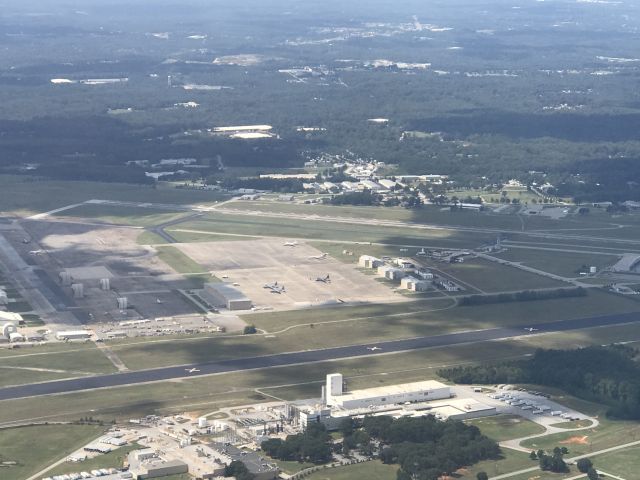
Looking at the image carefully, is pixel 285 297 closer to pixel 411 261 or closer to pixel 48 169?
pixel 411 261

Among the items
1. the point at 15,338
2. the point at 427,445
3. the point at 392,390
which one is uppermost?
the point at 427,445

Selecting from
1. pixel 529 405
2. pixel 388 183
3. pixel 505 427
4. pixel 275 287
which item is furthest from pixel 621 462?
pixel 388 183

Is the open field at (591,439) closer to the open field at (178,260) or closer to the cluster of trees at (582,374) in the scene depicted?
the cluster of trees at (582,374)

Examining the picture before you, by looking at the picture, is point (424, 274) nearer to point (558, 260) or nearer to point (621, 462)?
point (558, 260)

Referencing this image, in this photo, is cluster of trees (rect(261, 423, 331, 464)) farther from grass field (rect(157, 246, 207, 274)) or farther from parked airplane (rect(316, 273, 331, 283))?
grass field (rect(157, 246, 207, 274))

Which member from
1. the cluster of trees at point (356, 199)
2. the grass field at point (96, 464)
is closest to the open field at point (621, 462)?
the grass field at point (96, 464)

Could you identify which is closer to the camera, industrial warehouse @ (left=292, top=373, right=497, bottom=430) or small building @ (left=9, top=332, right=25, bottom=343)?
industrial warehouse @ (left=292, top=373, right=497, bottom=430)

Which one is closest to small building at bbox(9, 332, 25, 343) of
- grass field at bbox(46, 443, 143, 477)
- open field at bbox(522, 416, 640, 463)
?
grass field at bbox(46, 443, 143, 477)

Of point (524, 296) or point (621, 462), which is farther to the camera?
point (524, 296)
